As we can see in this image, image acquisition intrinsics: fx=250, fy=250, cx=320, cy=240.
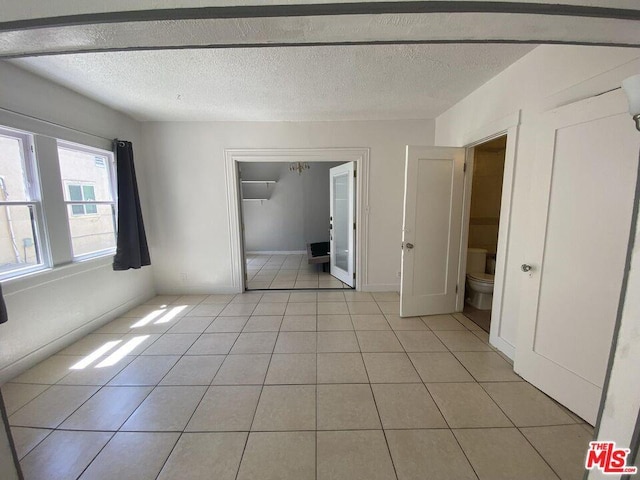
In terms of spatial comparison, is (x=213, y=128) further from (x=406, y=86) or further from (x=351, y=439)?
(x=351, y=439)

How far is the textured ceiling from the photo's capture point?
1847mm

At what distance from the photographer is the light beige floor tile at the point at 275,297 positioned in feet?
11.4

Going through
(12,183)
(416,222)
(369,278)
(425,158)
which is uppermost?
(425,158)

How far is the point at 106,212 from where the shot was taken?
3.01 meters

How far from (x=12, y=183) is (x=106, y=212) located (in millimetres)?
981

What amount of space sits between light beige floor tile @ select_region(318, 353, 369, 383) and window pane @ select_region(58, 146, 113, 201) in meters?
2.95

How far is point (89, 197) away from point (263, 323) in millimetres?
2385

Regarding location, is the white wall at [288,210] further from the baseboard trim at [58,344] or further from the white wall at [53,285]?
the baseboard trim at [58,344]

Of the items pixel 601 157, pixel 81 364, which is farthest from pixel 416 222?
pixel 81 364

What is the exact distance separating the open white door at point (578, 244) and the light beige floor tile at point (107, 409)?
2851 millimetres

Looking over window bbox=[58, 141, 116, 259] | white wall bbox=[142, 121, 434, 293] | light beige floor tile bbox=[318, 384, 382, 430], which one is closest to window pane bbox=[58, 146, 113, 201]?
window bbox=[58, 141, 116, 259]

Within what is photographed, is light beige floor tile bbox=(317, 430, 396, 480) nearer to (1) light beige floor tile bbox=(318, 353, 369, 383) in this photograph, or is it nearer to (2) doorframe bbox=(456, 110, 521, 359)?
(1) light beige floor tile bbox=(318, 353, 369, 383)

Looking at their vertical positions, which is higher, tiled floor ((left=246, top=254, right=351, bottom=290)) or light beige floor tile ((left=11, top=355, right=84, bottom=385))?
tiled floor ((left=246, top=254, right=351, bottom=290))

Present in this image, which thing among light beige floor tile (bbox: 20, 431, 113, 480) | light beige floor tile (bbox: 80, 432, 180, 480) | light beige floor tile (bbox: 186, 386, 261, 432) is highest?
light beige floor tile (bbox: 186, 386, 261, 432)
